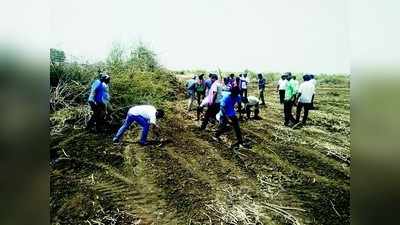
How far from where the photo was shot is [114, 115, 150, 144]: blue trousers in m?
5.06

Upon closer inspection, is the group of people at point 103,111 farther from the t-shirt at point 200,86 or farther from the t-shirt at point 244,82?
the t-shirt at point 244,82

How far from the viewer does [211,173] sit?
16.6 ft

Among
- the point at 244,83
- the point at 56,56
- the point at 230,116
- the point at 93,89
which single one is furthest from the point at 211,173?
the point at 56,56

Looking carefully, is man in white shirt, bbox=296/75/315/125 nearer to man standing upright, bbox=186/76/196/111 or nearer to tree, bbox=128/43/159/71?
man standing upright, bbox=186/76/196/111

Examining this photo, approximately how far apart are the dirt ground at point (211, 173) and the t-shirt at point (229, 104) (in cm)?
17

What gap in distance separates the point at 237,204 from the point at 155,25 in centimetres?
177

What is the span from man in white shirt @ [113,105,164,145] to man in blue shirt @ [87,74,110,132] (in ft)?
0.66

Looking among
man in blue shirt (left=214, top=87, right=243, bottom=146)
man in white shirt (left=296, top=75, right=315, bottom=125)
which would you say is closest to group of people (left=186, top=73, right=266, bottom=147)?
man in blue shirt (left=214, top=87, right=243, bottom=146)

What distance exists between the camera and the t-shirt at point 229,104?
203 inches

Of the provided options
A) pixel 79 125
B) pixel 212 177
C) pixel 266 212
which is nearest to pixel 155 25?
pixel 79 125

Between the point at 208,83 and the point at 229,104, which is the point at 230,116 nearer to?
the point at 229,104

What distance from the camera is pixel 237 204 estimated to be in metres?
4.96

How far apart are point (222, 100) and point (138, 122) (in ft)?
2.66
